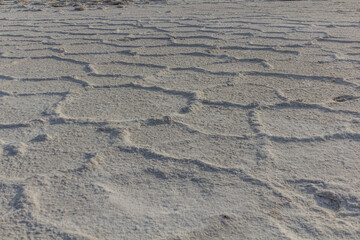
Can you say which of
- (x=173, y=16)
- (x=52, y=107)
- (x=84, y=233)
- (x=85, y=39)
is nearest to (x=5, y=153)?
(x=52, y=107)

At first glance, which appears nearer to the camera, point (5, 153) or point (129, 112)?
point (5, 153)

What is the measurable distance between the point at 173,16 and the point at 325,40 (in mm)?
2057

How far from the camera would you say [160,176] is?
139cm

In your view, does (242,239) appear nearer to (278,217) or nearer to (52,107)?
(278,217)

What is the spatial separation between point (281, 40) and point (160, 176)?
2221 mm

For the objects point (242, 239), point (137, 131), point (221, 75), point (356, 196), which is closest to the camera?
point (242, 239)

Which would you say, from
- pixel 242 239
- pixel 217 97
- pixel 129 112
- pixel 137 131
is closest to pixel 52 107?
pixel 129 112

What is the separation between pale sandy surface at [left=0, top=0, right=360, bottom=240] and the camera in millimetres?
1185

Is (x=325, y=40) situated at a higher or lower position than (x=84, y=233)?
higher

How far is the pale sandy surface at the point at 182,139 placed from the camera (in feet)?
3.89

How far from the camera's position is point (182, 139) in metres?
1.64

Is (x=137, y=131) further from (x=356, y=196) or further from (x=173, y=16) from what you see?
(x=173, y=16)

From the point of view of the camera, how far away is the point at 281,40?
3.30m

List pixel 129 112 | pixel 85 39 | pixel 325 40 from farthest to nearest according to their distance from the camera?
pixel 85 39 < pixel 325 40 < pixel 129 112
